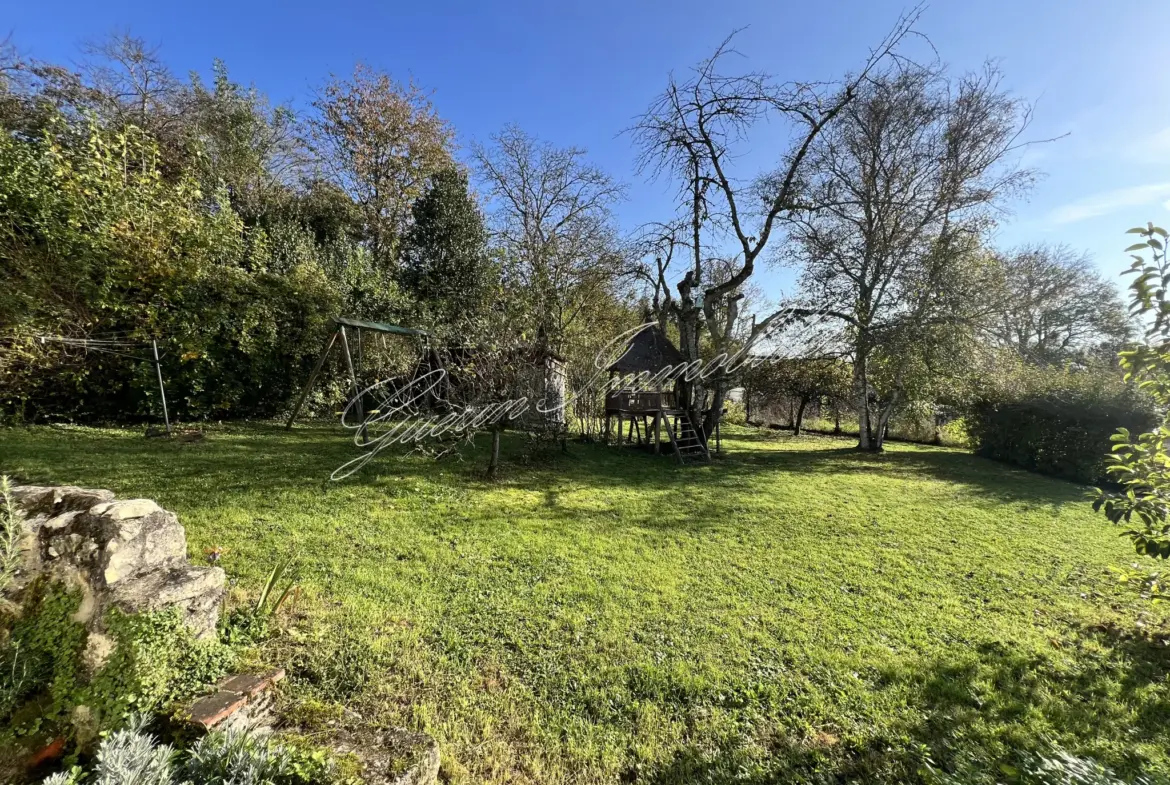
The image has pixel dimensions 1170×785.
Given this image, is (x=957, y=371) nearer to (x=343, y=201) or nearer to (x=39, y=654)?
(x=39, y=654)

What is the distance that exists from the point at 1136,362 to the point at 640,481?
224 inches

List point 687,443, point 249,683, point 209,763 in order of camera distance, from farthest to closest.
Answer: point 687,443 → point 249,683 → point 209,763

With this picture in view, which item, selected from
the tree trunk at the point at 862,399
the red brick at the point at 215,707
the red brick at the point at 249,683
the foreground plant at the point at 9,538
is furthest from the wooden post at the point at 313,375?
the tree trunk at the point at 862,399

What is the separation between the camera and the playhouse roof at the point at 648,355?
1123cm

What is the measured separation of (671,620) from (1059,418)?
11074 mm

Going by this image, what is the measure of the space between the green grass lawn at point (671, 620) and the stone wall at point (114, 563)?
0.58 metres

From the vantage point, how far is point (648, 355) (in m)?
11.8

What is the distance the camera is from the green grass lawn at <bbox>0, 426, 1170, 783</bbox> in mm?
2086

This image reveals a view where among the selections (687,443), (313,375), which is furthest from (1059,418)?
(313,375)

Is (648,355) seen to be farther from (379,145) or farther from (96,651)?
(379,145)

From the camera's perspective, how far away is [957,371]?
33.7ft

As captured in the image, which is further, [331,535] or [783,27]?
[783,27]

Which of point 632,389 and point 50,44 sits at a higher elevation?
point 50,44

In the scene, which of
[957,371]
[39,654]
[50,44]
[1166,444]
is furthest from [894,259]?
[50,44]
